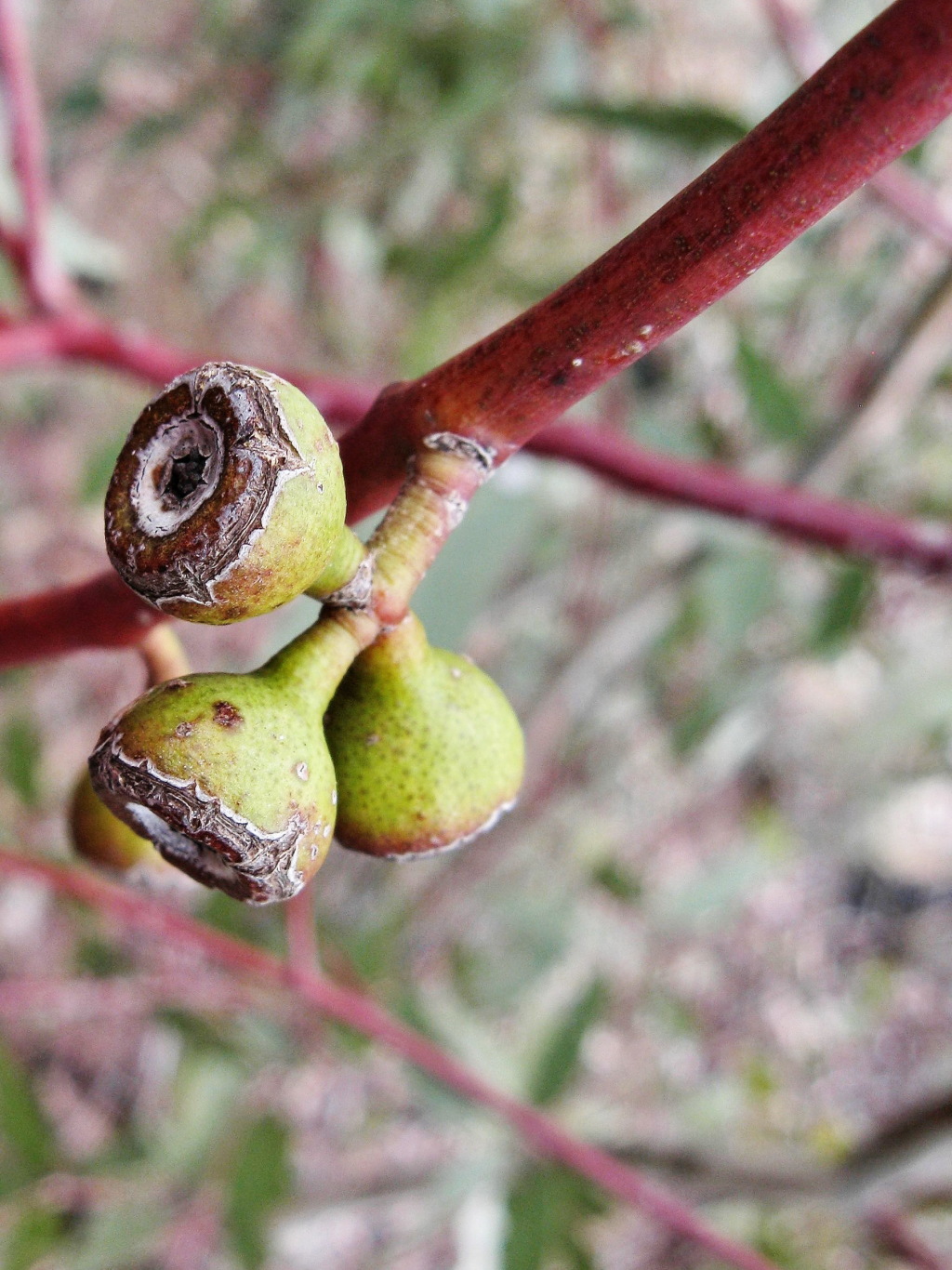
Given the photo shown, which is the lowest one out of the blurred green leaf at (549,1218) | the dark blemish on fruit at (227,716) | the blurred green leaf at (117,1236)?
the blurred green leaf at (117,1236)

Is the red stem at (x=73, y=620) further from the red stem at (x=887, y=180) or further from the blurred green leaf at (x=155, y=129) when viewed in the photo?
the blurred green leaf at (x=155, y=129)

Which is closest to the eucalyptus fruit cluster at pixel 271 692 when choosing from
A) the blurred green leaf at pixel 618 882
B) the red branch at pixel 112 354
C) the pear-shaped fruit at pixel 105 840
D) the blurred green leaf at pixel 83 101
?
the pear-shaped fruit at pixel 105 840

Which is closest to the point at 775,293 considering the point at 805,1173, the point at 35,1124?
the point at 805,1173

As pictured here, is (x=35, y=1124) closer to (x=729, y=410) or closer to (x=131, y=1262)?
(x=131, y=1262)

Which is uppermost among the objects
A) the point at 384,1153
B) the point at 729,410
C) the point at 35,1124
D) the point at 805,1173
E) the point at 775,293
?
the point at 775,293

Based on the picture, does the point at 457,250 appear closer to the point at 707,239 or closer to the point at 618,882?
the point at 618,882

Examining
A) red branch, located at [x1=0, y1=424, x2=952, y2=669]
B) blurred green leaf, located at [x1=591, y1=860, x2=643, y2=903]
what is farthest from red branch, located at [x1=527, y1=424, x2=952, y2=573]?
blurred green leaf, located at [x1=591, y1=860, x2=643, y2=903]
